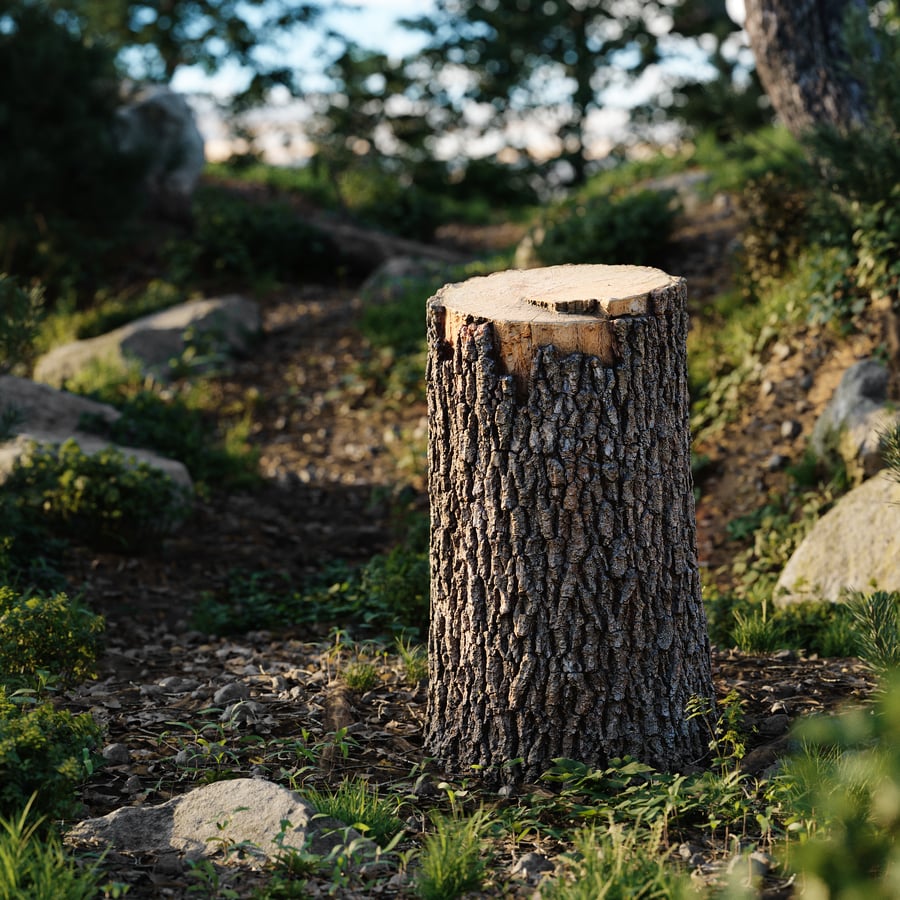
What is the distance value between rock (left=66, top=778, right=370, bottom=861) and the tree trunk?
575 cm

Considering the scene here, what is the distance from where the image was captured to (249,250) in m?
12.4

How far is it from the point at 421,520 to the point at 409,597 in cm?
125

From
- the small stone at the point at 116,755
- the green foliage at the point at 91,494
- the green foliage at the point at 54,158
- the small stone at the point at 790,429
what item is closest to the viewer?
the small stone at the point at 116,755

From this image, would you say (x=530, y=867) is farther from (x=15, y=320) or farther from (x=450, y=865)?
(x=15, y=320)

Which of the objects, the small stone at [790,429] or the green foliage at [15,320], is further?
the small stone at [790,429]

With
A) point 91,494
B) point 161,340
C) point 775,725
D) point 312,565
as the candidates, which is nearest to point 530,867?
point 775,725

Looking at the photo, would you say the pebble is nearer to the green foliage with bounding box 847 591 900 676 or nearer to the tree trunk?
the tree trunk

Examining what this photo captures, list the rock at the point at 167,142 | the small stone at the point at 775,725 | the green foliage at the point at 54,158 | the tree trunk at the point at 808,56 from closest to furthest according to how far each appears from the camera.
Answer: the small stone at the point at 775,725, the tree trunk at the point at 808,56, the green foliage at the point at 54,158, the rock at the point at 167,142

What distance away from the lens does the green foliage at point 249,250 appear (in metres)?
12.1

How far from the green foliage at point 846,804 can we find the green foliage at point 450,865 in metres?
0.83

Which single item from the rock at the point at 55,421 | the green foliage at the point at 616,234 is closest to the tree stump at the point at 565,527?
the rock at the point at 55,421

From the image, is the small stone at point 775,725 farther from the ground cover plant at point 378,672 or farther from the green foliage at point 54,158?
the green foliage at point 54,158

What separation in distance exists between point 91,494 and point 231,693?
232 centimetres

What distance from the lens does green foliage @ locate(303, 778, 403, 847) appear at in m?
3.14
